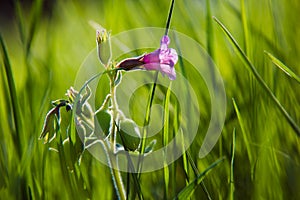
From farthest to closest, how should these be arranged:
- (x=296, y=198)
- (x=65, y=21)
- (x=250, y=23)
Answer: (x=65, y=21), (x=250, y=23), (x=296, y=198)

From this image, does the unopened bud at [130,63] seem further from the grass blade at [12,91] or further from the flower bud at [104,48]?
the grass blade at [12,91]

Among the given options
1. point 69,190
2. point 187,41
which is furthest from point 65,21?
point 69,190

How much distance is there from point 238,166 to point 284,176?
0.07 metres

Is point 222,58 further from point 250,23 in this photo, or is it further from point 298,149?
point 298,149

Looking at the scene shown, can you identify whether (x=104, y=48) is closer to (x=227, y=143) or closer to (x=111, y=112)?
(x=111, y=112)

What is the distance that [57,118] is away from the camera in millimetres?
691

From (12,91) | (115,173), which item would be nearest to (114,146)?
(115,173)

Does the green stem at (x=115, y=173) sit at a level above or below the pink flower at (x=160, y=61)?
below

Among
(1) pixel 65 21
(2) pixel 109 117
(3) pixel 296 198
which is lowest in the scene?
(3) pixel 296 198

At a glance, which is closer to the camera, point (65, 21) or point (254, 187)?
point (254, 187)

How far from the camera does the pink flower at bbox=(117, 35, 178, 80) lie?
691mm

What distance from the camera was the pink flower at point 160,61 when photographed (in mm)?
691

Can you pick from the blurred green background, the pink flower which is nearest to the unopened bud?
the pink flower

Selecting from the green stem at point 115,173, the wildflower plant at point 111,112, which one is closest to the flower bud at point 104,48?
the wildflower plant at point 111,112
